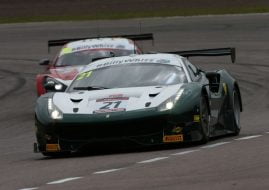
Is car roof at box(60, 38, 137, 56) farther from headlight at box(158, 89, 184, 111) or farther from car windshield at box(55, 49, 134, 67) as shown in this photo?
headlight at box(158, 89, 184, 111)

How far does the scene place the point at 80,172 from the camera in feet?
29.5

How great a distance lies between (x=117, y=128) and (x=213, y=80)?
2.13 m

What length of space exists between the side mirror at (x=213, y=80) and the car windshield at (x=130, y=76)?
17.8 inches

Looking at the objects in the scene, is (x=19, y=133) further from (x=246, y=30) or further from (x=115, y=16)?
(x=115, y=16)

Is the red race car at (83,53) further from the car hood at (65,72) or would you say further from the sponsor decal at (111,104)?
the sponsor decal at (111,104)

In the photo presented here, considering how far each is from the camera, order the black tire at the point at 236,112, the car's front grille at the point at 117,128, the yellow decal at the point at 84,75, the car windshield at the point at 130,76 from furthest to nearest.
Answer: the black tire at the point at 236,112
the yellow decal at the point at 84,75
the car windshield at the point at 130,76
the car's front grille at the point at 117,128

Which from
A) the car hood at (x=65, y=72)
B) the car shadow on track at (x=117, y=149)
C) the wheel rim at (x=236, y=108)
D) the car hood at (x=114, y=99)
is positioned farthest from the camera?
the car hood at (x=65, y=72)

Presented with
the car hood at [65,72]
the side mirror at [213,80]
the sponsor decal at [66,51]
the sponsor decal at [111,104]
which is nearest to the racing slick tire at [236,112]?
the side mirror at [213,80]

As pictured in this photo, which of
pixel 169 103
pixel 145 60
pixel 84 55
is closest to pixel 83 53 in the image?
pixel 84 55

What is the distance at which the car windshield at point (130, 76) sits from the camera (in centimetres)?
1152

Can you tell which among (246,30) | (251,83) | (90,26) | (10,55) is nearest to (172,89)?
(251,83)

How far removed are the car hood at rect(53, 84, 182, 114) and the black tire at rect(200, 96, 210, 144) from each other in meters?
0.33

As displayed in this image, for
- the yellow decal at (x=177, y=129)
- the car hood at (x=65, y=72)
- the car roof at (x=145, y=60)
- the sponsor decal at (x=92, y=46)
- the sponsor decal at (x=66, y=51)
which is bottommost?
the car hood at (x=65, y=72)

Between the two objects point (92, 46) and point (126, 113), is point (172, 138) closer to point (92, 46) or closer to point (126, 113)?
point (126, 113)
